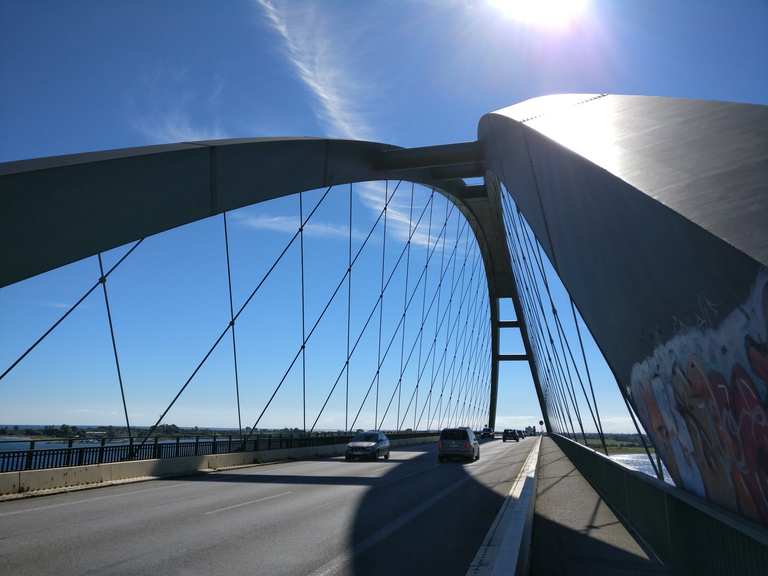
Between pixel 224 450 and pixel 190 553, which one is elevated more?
pixel 224 450

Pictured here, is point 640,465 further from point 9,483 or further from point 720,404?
point 9,483

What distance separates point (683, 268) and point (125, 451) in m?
14.5

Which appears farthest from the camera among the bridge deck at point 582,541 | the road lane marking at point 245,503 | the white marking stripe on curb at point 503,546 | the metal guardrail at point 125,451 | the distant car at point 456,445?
the distant car at point 456,445

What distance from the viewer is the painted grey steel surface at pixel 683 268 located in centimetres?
431

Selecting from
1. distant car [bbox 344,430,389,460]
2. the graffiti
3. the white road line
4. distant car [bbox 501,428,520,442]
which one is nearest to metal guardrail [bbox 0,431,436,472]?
the white road line

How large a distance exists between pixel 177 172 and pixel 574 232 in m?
9.51

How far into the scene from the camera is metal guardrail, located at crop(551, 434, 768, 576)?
3711mm

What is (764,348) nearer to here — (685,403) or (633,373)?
(685,403)

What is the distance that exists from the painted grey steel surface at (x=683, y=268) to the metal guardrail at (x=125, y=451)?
36.9 ft

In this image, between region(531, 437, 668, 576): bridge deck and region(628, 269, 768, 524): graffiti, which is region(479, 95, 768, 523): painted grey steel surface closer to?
region(628, 269, 768, 524): graffiti

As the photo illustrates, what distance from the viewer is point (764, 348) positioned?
160 inches

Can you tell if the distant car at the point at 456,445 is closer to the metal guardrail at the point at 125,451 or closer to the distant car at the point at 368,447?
Answer: the distant car at the point at 368,447

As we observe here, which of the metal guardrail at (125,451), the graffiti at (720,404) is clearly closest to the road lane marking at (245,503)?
the metal guardrail at (125,451)

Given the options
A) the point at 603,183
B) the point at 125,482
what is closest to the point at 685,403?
the point at 603,183
